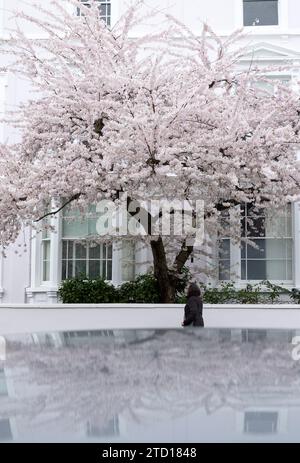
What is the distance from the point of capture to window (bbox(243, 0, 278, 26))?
17125 millimetres

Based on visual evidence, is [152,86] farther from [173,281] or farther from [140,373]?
[140,373]

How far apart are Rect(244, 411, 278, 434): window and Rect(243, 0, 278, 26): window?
14.2m

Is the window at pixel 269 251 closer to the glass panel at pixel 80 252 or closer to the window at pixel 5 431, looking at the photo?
the glass panel at pixel 80 252

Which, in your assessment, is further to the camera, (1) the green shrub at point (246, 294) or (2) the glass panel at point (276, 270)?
(2) the glass panel at point (276, 270)

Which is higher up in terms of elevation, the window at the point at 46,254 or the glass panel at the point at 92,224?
the glass panel at the point at 92,224

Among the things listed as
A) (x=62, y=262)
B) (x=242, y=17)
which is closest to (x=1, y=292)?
(x=62, y=262)

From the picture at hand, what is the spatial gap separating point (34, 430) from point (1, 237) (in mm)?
9882

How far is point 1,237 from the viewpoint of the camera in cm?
1388

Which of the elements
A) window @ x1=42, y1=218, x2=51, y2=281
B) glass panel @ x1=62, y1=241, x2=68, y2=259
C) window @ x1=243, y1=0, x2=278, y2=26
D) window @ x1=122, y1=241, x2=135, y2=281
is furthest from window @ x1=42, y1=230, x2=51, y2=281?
window @ x1=243, y1=0, x2=278, y2=26

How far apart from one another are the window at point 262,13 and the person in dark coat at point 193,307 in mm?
8663

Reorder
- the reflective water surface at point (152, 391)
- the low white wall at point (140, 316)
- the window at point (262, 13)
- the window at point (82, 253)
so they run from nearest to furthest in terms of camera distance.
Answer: the reflective water surface at point (152, 391) < the low white wall at point (140, 316) < the window at point (82, 253) < the window at point (262, 13)

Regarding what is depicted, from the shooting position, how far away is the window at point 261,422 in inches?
172

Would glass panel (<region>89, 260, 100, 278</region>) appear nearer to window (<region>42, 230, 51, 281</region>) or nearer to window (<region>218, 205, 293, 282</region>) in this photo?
window (<region>42, 230, 51, 281</region>)

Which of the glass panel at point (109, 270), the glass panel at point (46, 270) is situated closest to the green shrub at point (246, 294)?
the glass panel at point (109, 270)
